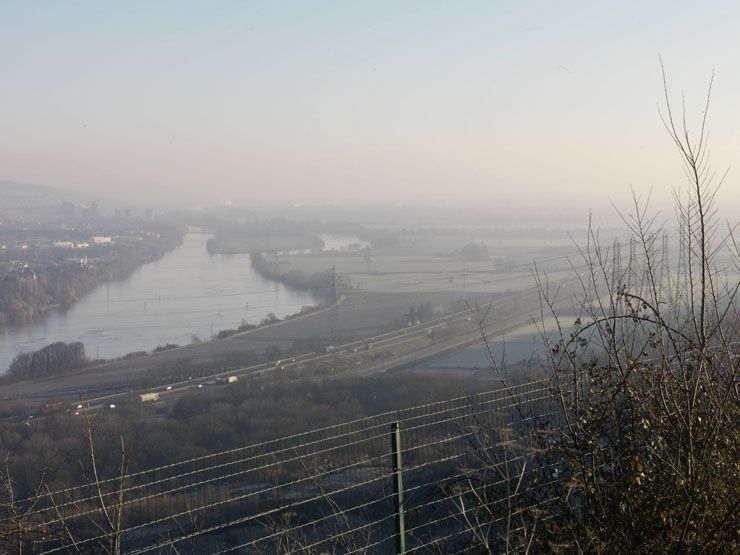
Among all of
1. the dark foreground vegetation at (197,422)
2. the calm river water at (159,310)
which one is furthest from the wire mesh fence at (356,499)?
the calm river water at (159,310)

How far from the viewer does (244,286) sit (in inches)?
803

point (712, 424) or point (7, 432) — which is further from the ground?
point (712, 424)

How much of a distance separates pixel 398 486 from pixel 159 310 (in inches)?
579

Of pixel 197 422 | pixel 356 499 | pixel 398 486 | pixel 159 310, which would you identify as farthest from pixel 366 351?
pixel 398 486

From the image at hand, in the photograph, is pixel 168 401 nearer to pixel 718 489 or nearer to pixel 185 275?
pixel 718 489

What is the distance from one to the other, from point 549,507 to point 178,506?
220 centimetres

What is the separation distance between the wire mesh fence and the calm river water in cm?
848

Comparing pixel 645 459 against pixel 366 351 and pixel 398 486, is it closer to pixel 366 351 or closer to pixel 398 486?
pixel 398 486

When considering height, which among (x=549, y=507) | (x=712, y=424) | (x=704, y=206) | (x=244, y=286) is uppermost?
(x=704, y=206)

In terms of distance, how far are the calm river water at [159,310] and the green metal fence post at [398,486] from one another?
10.8 metres

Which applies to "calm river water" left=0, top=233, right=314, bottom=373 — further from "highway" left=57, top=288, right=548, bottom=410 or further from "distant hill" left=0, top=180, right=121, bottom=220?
"distant hill" left=0, top=180, right=121, bottom=220

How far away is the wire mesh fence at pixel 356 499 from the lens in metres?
2.70

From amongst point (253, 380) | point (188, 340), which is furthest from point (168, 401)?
point (188, 340)

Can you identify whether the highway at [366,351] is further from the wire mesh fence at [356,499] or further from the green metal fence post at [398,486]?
the green metal fence post at [398,486]
